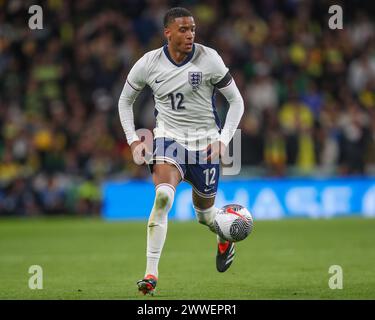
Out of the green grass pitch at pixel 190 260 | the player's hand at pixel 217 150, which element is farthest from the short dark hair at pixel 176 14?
the green grass pitch at pixel 190 260

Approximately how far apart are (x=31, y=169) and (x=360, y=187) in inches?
270

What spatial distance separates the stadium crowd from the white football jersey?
405 inches

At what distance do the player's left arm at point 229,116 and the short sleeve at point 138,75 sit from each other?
703mm

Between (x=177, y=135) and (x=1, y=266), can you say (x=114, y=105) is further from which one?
(x=177, y=135)

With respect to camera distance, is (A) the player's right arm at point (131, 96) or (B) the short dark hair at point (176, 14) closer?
(B) the short dark hair at point (176, 14)

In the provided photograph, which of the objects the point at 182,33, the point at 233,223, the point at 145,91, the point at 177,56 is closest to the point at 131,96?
the point at 177,56

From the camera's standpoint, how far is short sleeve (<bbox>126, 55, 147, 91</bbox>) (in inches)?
343

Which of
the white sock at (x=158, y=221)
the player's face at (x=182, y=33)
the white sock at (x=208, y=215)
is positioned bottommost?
the white sock at (x=158, y=221)

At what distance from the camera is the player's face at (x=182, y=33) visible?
852cm

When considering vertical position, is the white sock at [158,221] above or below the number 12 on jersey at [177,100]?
below

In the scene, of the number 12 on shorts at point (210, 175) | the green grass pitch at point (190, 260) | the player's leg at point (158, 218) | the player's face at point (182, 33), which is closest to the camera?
the player's leg at point (158, 218)

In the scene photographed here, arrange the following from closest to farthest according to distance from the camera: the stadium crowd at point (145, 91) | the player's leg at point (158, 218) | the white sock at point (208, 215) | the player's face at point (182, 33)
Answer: the player's leg at point (158, 218) → the player's face at point (182, 33) → the white sock at point (208, 215) → the stadium crowd at point (145, 91)

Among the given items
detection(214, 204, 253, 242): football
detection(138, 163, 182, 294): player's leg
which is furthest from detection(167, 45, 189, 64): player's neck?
detection(214, 204, 253, 242): football

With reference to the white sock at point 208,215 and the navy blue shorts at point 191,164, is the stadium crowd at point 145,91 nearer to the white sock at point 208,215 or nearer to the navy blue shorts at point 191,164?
the white sock at point 208,215
